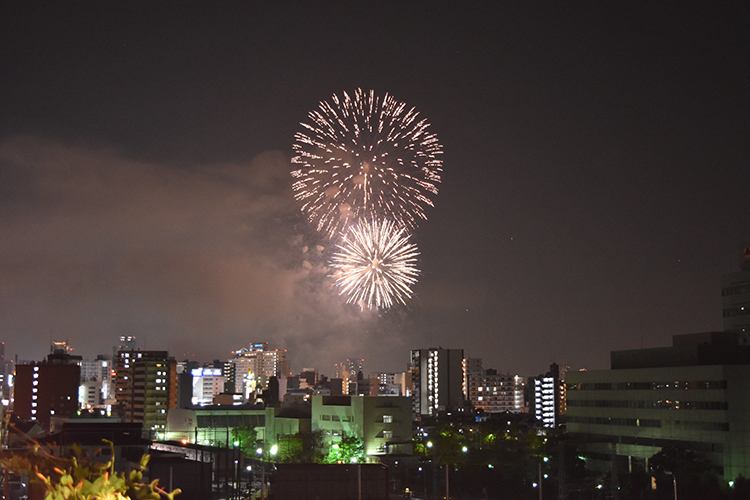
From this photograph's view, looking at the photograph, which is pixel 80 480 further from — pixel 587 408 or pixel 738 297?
pixel 738 297

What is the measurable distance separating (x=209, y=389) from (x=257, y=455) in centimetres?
8673

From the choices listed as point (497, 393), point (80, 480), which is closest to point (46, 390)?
point (80, 480)

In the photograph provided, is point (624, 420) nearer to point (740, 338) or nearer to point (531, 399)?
point (740, 338)

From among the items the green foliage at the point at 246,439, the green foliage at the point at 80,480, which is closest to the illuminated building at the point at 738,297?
the green foliage at the point at 246,439

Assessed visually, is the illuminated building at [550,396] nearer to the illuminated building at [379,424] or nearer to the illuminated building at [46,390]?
the illuminated building at [379,424]

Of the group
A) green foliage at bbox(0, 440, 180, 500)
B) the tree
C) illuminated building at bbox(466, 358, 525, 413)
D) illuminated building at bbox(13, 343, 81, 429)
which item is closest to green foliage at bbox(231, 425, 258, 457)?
illuminated building at bbox(13, 343, 81, 429)

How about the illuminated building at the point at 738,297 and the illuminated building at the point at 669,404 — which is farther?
the illuminated building at the point at 738,297

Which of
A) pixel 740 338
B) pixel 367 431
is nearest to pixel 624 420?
pixel 740 338

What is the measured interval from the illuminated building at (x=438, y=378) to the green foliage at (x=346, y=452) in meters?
60.2

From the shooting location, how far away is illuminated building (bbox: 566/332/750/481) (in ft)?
117

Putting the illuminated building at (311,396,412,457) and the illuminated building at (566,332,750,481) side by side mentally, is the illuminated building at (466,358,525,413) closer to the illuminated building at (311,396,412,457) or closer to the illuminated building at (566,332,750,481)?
the illuminated building at (311,396,412,457)

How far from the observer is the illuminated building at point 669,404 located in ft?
117

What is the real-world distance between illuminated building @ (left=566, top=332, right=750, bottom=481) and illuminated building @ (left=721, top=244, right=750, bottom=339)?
789 cm

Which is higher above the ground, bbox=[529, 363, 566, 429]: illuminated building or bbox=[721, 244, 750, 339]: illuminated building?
bbox=[721, 244, 750, 339]: illuminated building
